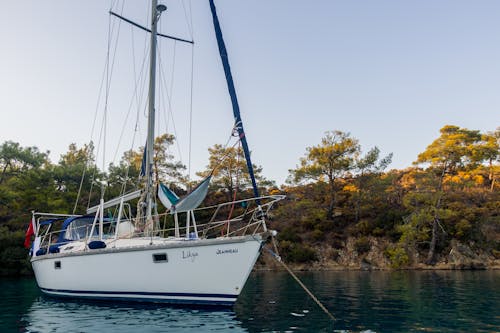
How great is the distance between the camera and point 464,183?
34.7 metres

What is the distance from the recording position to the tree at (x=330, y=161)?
3909cm

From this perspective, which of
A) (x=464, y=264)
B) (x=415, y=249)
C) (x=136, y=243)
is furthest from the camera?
(x=415, y=249)

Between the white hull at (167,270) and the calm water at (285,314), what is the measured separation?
0.48m

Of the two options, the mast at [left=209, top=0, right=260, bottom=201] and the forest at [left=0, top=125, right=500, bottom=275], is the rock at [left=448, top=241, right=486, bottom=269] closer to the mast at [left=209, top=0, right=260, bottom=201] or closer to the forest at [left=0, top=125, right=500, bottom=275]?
the forest at [left=0, top=125, right=500, bottom=275]

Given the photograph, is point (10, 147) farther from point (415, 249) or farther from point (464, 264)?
point (464, 264)

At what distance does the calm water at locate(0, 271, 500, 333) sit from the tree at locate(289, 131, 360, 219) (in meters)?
23.6

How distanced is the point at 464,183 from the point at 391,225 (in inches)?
308

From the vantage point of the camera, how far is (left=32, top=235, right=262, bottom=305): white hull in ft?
37.2

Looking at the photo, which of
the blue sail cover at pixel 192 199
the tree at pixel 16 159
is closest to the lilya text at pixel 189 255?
the blue sail cover at pixel 192 199

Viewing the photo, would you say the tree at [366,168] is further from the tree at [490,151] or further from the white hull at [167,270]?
the white hull at [167,270]

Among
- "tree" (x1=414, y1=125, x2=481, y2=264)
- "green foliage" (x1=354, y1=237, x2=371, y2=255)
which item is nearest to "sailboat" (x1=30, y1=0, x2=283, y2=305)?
"green foliage" (x1=354, y1=237, x2=371, y2=255)

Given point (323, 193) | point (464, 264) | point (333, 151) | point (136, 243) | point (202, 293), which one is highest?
point (333, 151)

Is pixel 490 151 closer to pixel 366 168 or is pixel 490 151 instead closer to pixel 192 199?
pixel 366 168

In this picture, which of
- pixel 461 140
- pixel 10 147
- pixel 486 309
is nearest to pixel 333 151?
pixel 461 140
